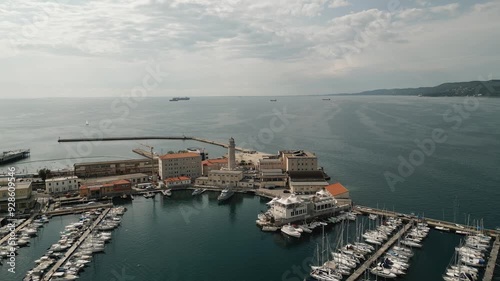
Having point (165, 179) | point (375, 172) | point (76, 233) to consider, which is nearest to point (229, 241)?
point (76, 233)

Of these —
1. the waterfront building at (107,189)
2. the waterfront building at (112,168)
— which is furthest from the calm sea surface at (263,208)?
the waterfront building at (112,168)

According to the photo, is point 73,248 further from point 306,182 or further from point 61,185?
point 306,182

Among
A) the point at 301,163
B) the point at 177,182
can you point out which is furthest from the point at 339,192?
the point at 177,182

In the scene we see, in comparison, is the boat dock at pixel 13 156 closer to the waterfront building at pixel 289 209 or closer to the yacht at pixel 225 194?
the yacht at pixel 225 194

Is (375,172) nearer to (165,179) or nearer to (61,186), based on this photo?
(165,179)

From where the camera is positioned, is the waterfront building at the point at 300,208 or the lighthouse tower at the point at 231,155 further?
the lighthouse tower at the point at 231,155

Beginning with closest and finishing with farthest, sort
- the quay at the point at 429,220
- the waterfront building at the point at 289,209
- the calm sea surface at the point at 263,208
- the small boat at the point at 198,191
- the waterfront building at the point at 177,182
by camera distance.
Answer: the calm sea surface at the point at 263,208 < the quay at the point at 429,220 < the waterfront building at the point at 289,209 < the small boat at the point at 198,191 < the waterfront building at the point at 177,182
